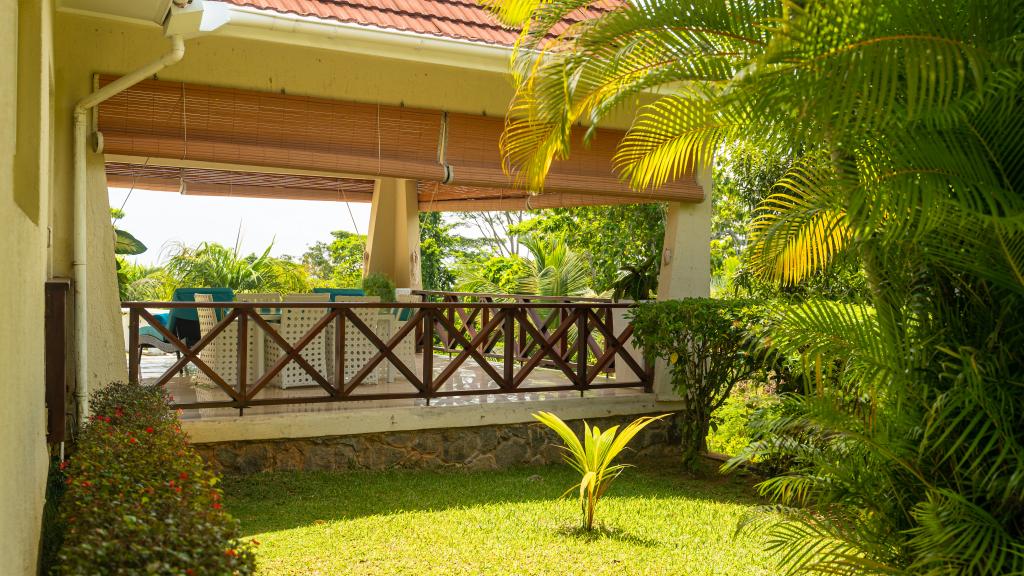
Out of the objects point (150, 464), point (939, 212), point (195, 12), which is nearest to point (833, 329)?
point (939, 212)

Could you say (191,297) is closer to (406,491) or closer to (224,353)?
(224,353)

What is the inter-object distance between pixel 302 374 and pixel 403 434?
4.01 feet

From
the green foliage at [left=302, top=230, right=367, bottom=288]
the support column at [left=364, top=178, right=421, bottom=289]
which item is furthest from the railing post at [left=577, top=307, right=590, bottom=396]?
the green foliage at [left=302, top=230, right=367, bottom=288]

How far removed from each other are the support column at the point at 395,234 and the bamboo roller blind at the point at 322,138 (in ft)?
11.7

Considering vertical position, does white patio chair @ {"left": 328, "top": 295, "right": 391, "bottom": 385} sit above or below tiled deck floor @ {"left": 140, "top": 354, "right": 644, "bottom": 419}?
above

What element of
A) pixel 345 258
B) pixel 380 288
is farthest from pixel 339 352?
pixel 345 258

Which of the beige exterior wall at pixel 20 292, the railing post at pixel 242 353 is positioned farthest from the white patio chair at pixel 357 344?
the beige exterior wall at pixel 20 292

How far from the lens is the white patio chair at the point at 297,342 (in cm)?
778

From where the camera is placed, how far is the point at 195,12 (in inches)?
204

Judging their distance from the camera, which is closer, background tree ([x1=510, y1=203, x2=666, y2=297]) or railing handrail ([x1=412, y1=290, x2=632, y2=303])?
railing handrail ([x1=412, y1=290, x2=632, y2=303])

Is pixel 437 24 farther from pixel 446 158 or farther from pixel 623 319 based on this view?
pixel 623 319

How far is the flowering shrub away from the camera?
227cm

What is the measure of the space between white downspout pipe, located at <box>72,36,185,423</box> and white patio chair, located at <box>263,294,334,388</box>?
5.85ft

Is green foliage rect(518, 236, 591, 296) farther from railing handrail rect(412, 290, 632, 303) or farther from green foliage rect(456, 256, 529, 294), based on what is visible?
railing handrail rect(412, 290, 632, 303)
